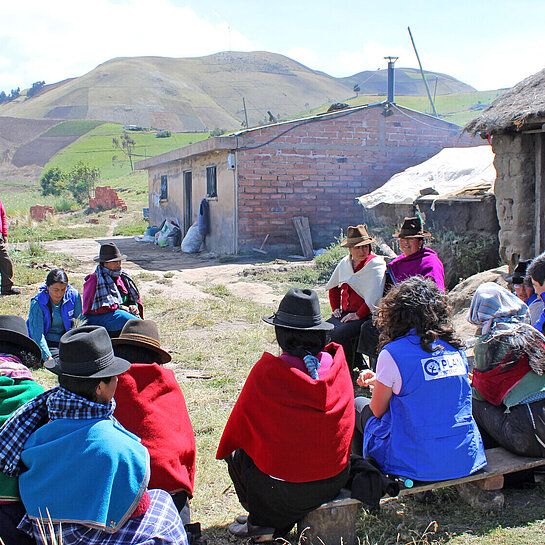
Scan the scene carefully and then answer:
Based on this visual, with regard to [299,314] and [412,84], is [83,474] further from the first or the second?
[412,84]

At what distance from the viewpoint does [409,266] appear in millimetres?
5117

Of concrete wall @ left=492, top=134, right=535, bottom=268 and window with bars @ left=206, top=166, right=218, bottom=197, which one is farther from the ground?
window with bars @ left=206, top=166, right=218, bottom=197

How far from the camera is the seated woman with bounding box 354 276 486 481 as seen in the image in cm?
274

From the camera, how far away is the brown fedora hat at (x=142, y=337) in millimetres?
3049

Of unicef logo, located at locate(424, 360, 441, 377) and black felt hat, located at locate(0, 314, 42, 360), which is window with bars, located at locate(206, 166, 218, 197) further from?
unicef logo, located at locate(424, 360, 441, 377)

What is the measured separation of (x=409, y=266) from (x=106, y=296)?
119 inches

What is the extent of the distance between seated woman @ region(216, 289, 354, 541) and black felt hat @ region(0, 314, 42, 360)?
121 cm

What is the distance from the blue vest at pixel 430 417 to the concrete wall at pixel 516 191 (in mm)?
4756

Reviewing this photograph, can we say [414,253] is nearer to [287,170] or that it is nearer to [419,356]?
[419,356]

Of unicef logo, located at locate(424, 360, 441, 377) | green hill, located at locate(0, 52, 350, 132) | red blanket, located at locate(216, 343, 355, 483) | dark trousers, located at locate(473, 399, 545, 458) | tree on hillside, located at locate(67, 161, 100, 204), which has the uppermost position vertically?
green hill, located at locate(0, 52, 350, 132)

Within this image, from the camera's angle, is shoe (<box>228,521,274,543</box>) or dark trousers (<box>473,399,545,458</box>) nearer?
shoe (<box>228,521,274,543</box>)

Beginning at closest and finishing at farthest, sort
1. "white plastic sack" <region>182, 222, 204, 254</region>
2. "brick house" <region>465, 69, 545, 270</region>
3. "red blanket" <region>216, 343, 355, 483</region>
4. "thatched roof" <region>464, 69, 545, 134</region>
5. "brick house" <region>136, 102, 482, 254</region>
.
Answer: "red blanket" <region>216, 343, 355, 483</region> < "thatched roof" <region>464, 69, 545, 134</region> < "brick house" <region>465, 69, 545, 270</region> < "brick house" <region>136, 102, 482, 254</region> < "white plastic sack" <region>182, 222, 204, 254</region>

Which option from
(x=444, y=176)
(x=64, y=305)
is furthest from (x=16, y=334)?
(x=444, y=176)

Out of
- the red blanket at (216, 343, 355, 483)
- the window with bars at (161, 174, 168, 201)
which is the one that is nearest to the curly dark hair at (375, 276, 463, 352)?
the red blanket at (216, 343, 355, 483)
